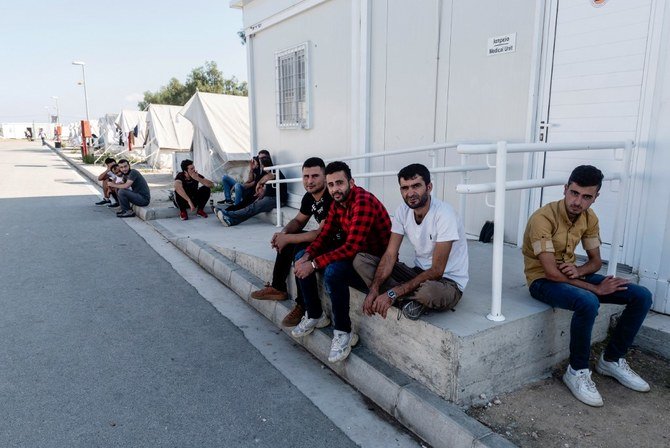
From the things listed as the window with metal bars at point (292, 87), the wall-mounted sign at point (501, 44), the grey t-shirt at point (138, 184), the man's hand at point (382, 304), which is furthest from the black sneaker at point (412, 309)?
the grey t-shirt at point (138, 184)

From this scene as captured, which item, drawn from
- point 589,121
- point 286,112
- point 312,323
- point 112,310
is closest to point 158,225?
point 286,112

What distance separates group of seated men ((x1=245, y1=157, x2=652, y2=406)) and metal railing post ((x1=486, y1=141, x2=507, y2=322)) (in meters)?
0.25

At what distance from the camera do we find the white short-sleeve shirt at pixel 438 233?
3.07m

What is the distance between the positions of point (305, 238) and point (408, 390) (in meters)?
1.76

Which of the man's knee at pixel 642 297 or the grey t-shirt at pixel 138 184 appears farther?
the grey t-shirt at pixel 138 184

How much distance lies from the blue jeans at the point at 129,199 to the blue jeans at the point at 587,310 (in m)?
8.82

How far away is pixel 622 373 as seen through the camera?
3047mm

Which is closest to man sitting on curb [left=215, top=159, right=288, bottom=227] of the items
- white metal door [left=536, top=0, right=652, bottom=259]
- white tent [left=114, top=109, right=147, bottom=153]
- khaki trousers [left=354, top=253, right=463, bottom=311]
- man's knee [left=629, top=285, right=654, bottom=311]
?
white metal door [left=536, top=0, right=652, bottom=259]

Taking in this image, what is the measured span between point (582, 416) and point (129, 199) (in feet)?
31.0

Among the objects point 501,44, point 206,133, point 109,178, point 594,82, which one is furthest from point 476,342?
point 206,133

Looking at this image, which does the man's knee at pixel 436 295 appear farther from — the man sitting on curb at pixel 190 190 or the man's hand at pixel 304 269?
the man sitting on curb at pixel 190 190

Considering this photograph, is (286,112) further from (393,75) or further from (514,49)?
(514,49)

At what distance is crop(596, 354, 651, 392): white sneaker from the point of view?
→ 117 inches

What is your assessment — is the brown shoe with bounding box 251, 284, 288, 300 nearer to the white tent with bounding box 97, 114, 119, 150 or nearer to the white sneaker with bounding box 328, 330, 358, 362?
the white sneaker with bounding box 328, 330, 358, 362
